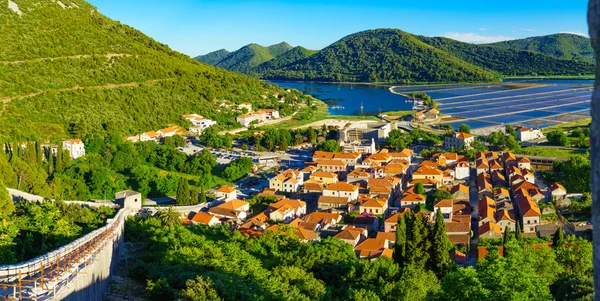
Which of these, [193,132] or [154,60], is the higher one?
[154,60]

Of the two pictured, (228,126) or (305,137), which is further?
(228,126)

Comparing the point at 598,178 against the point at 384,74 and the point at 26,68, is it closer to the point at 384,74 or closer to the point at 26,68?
the point at 26,68

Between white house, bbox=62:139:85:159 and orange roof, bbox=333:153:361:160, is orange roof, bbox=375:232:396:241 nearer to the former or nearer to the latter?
orange roof, bbox=333:153:361:160

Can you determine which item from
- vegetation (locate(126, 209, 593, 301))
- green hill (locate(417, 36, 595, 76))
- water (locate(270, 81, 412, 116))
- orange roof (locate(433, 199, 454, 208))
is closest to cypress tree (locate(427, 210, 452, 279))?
vegetation (locate(126, 209, 593, 301))

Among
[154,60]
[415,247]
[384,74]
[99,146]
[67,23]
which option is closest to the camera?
[415,247]

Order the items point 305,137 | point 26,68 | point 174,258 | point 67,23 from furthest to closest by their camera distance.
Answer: point 67,23
point 305,137
point 26,68
point 174,258

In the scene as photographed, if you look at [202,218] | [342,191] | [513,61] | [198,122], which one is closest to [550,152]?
[342,191]

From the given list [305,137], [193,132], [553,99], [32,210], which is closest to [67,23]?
[193,132]

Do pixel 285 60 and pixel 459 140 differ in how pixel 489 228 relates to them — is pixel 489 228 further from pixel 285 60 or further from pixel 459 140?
pixel 285 60

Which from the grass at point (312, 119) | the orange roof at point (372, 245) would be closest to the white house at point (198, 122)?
the grass at point (312, 119)
